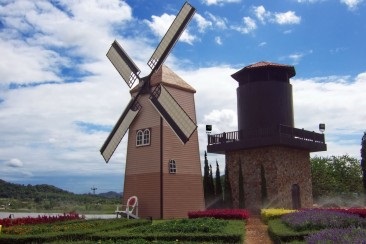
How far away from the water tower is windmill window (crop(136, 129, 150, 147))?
3.69m

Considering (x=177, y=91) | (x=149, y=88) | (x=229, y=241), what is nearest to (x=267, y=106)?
(x=177, y=91)

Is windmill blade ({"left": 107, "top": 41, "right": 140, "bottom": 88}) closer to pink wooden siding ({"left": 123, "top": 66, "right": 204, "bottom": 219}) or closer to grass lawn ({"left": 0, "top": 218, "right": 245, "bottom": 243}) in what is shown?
pink wooden siding ({"left": 123, "top": 66, "right": 204, "bottom": 219})

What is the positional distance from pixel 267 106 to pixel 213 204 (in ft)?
19.7

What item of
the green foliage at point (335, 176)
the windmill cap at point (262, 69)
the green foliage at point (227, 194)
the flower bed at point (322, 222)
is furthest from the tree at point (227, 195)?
the green foliage at point (335, 176)

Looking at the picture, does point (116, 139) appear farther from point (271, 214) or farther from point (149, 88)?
point (271, 214)

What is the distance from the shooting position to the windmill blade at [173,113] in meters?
19.7

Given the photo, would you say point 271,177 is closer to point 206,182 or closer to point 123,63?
point 206,182

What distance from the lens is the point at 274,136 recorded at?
2106 cm

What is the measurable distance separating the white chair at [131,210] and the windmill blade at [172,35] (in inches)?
261

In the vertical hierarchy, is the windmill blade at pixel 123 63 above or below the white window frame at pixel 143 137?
above

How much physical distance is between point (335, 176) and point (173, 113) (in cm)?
3030

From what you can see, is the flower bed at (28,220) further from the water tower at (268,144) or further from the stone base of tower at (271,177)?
the stone base of tower at (271,177)

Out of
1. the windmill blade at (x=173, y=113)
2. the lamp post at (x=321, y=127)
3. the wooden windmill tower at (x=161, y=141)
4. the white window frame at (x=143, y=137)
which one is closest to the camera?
the windmill blade at (x=173, y=113)

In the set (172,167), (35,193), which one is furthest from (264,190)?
(35,193)
